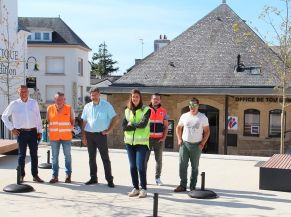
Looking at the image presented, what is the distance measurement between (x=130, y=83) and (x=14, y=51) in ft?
33.0

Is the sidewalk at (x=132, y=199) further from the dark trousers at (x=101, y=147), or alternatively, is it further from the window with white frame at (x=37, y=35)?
the window with white frame at (x=37, y=35)

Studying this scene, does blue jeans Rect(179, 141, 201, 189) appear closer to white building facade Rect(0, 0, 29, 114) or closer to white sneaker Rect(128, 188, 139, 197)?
white sneaker Rect(128, 188, 139, 197)

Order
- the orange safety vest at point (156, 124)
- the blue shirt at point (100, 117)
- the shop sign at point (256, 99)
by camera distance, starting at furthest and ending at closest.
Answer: the shop sign at point (256, 99), the orange safety vest at point (156, 124), the blue shirt at point (100, 117)

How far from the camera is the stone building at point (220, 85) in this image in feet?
66.4

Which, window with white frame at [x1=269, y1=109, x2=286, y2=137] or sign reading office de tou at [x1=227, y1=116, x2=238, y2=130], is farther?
window with white frame at [x1=269, y1=109, x2=286, y2=137]

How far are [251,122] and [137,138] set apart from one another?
13559mm

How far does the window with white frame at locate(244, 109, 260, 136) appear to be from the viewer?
20547 millimetres

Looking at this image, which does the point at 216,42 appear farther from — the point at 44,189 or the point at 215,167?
the point at 44,189

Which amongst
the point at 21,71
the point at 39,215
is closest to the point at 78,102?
the point at 21,71

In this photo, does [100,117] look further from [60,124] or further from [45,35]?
[45,35]

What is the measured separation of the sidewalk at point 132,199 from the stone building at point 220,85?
929cm

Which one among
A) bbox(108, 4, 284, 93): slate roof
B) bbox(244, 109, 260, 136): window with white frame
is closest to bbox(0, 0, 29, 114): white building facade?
bbox(108, 4, 284, 93): slate roof

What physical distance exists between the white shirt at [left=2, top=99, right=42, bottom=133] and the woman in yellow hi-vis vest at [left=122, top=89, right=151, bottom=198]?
193 centimetres

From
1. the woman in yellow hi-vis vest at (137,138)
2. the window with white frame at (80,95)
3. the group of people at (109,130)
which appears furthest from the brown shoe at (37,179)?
the window with white frame at (80,95)
